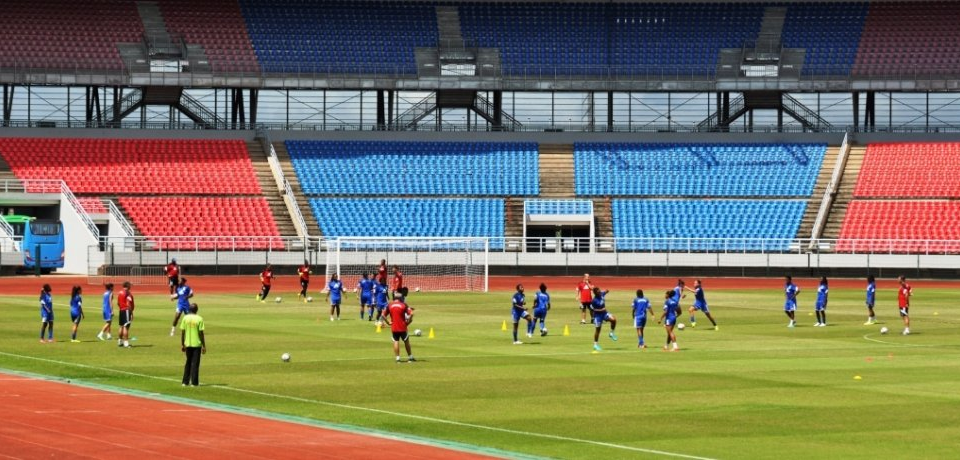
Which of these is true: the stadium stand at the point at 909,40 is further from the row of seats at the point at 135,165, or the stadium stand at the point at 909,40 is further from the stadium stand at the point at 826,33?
the row of seats at the point at 135,165

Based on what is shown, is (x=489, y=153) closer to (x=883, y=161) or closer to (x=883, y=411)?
(x=883, y=161)

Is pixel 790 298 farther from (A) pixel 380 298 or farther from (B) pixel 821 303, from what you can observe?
(A) pixel 380 298

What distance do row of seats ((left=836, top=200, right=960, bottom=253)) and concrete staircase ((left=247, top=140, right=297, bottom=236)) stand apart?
3029 cm

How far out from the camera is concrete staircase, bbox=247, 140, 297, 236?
78625 millimetres

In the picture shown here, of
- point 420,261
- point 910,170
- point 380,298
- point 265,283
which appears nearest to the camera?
point 380,298

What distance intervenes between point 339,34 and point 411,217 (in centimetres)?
1528

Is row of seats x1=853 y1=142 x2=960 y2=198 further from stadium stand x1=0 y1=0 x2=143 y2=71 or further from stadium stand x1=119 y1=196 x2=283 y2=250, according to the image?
stadium stand x1=0 y1=0 x2=143 y2=71

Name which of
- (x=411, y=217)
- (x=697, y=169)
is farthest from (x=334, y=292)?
(x=697, y=169)

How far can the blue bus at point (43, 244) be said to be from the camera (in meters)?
70.1

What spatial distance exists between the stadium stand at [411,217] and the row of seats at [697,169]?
650cm

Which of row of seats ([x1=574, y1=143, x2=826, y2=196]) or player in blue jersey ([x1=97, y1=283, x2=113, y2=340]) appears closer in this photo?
player in blue jersey ([x1=97, y1=283, x2=113, y2=340])

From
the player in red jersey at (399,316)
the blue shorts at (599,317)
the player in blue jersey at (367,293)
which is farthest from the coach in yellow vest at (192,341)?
the player in blue jersey at (367,293)

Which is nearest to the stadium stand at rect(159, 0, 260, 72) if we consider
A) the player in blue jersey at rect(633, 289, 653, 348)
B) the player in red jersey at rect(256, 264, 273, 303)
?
the player in red jersey at rect(256, 264, 273, 303)

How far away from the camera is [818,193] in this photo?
82.9m
